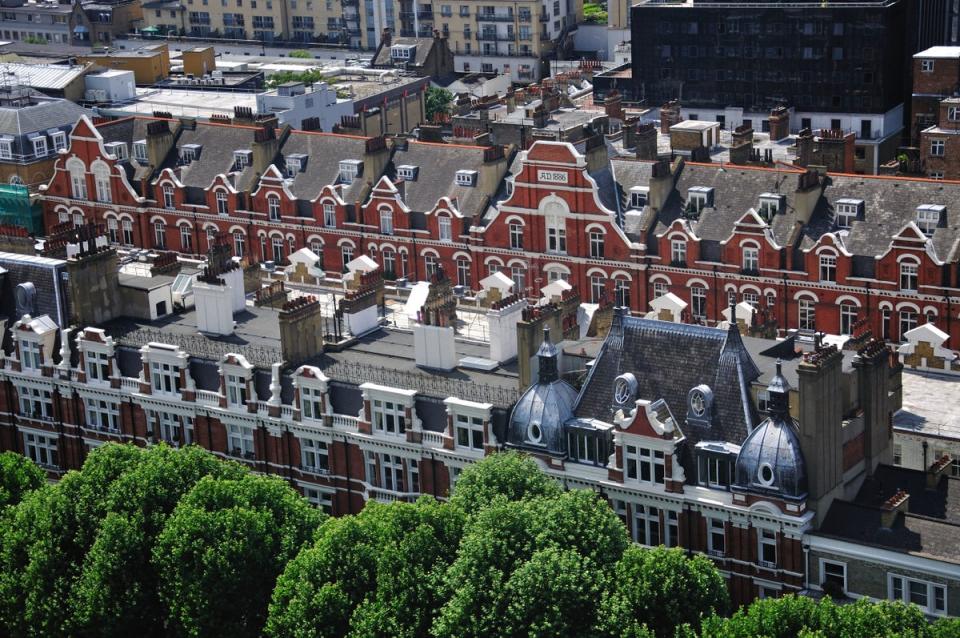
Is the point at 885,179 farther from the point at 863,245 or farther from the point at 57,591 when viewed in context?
the point at 57,591

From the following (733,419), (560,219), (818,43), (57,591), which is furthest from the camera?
(818,43)

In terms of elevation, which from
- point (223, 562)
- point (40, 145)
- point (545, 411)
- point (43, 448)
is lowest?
point (223, 562)

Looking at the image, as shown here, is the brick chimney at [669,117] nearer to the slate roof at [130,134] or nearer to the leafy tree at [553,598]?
the slate roof at [130,134]

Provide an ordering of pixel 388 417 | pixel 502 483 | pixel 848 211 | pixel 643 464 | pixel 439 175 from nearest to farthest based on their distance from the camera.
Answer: pixel 502 483 < pixel 643 464 < pixel 388 417 < pixel 848 211 < pixel 439 175

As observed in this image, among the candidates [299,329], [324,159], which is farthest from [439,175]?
[299,329]

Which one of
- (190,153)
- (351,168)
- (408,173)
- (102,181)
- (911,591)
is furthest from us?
(102,181)

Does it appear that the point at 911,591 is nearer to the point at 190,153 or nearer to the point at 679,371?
the point at 679,371

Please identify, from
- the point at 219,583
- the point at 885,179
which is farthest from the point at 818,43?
the point at 219,583
